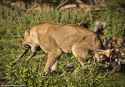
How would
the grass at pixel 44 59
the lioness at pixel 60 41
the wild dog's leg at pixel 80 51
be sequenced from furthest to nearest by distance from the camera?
the lioness at pixel 60 41 → the wild dog's leg at pixel 80 51 → the grass at pixel 44 59

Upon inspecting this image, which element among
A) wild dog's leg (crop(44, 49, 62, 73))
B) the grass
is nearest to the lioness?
wild dog's leg (crop(44, 49, 62, 73))

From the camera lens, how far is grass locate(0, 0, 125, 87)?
5688 millimetres

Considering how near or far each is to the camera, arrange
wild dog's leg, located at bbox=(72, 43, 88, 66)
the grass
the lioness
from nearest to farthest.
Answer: the grass, wild dog's leg, located at bbox=(72, 43, 88, 66), the lioness

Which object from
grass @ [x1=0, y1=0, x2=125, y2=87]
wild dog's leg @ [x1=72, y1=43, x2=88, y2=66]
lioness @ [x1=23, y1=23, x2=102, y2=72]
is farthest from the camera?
lioness @ [x1=23, y1=23, x2=102, y2=72]

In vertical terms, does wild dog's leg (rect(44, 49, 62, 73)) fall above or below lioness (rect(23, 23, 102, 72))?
below

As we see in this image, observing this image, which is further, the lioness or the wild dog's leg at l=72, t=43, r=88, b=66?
the lioness

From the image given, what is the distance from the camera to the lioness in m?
7.55

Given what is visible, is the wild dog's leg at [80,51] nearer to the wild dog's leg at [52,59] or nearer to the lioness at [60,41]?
the lioness at [60,41]

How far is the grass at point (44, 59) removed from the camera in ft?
18.7

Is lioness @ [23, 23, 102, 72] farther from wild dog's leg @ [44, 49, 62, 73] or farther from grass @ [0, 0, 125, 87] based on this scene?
grass @ [0, 0, 125, 87]

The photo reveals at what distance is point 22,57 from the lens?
8.30 meters

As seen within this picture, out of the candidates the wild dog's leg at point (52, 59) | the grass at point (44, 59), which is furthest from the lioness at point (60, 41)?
the grass at point (44, 59)

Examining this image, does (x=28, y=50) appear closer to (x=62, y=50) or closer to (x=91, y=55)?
(x=62, y=50)

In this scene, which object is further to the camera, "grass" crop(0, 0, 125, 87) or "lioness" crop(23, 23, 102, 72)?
"lioness" crop(23, 23, 102, 72)
